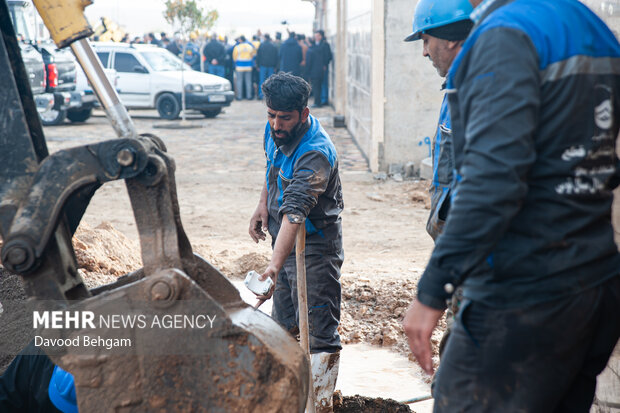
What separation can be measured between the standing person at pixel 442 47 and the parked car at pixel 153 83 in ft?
52.3

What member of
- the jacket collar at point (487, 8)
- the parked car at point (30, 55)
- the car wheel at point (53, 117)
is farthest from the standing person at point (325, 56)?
the jacket collar at point (487, 8)

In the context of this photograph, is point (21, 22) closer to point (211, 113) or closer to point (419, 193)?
point (211, 113)

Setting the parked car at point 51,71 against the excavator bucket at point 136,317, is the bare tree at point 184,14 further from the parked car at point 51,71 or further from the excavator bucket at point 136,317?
the excavator bucket at point 136,317

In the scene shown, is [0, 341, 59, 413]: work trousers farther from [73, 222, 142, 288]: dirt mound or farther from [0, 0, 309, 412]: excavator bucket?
[73, 222, 142, 288]: dirt mound

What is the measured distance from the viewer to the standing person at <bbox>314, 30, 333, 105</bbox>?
21389mm

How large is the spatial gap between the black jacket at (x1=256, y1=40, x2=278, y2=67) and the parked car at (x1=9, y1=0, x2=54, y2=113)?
32.1 ft

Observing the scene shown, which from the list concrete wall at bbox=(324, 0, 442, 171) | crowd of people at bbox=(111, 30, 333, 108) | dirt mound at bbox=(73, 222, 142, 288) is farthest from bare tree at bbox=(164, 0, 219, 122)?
dirt mound at bbox=(73, 222, 142, 288)

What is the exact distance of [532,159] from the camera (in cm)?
174

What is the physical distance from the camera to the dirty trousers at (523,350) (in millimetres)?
1853

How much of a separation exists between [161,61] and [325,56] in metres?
5.40

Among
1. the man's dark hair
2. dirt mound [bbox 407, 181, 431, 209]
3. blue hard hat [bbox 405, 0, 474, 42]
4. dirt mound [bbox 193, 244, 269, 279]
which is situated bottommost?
dirt mound [bbox 407, 181, 431, 209]

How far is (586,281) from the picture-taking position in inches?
73.2

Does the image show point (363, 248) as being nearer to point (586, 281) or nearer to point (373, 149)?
point (373, 149)

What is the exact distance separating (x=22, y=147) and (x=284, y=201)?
1.53 m
